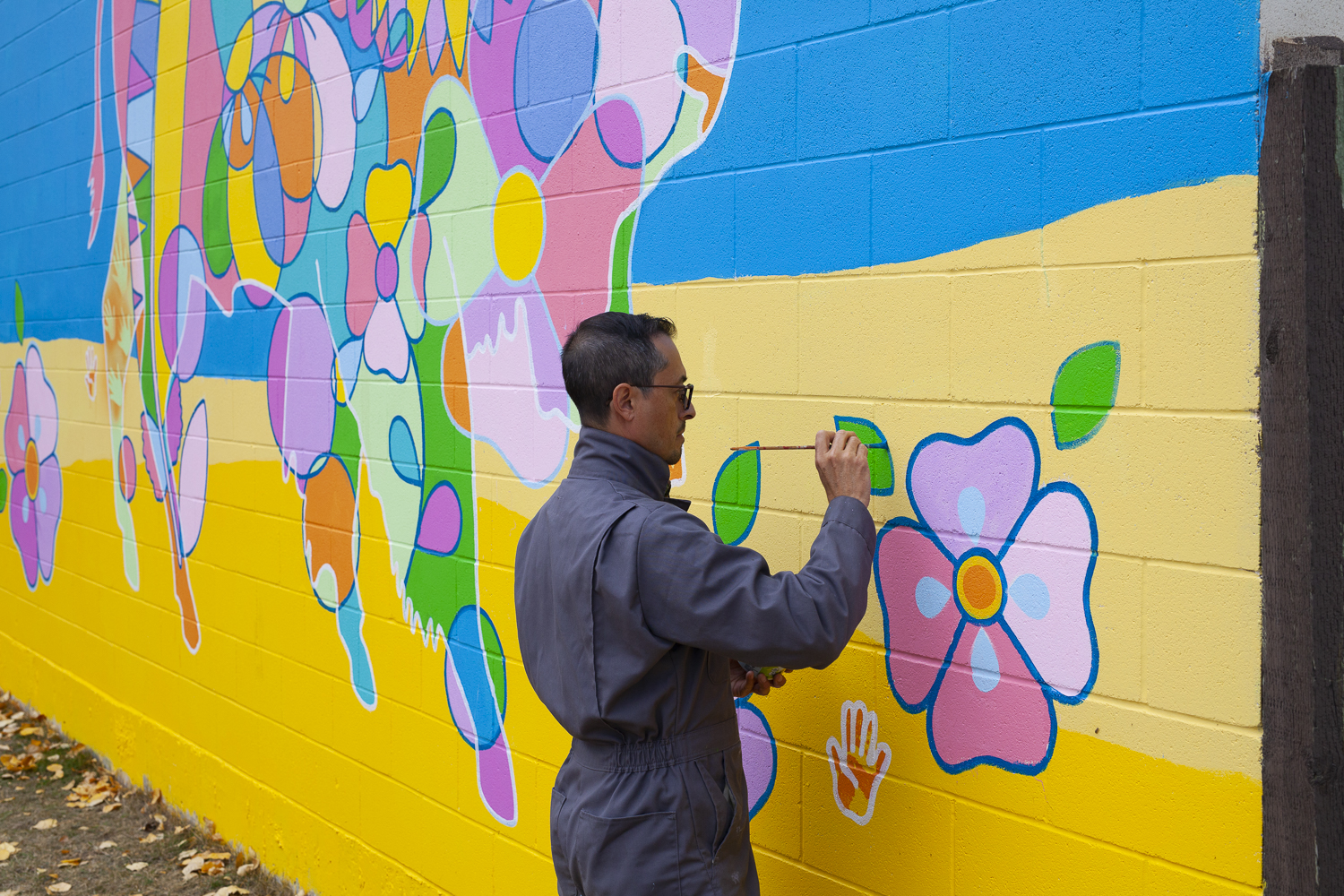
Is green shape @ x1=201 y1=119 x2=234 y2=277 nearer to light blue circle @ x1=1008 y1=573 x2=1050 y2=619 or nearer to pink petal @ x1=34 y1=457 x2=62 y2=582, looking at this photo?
pink petal @ x1=34 y1=457 x2=62 y2=582

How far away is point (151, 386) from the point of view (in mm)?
6383

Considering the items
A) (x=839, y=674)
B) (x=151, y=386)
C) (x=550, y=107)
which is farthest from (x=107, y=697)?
(x=839, y=674)

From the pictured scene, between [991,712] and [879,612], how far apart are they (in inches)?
14.3

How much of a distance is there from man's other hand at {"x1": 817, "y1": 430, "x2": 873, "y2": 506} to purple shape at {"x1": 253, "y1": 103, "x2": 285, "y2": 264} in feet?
10.7

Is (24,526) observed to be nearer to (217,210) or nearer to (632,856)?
(217,210)

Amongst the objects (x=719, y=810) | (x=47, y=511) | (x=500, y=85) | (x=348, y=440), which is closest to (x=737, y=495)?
(x=719, y=810)

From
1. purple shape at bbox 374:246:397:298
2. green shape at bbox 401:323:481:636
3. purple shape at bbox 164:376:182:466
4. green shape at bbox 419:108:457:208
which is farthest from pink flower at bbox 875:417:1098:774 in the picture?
purple shape at bbox 164:376:182:466

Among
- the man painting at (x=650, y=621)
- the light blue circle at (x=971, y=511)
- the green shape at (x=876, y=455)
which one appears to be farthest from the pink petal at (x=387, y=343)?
the light blue circle at (x=971, y=511)

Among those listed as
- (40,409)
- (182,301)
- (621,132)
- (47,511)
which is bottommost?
(47,511)

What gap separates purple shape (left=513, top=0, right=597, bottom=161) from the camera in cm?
359

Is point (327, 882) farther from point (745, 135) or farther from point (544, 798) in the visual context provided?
point (745, 135)

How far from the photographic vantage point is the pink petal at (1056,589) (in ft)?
7.92

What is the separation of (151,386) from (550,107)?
12.1 ft

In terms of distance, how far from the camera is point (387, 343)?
450 cm
